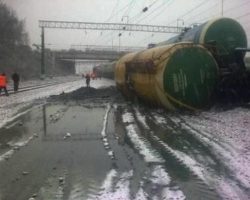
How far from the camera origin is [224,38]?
16219mm

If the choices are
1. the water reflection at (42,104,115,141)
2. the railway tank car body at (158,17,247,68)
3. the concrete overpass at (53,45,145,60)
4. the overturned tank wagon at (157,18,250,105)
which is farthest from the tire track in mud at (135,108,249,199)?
the concrete overpass at (53,45,145,60)

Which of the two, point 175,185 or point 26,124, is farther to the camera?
point 26,124

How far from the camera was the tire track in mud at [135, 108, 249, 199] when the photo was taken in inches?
220

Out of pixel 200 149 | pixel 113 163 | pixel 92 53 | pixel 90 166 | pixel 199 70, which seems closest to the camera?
pixel 90 166

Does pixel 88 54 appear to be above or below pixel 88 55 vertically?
above

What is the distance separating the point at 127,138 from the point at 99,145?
104cm

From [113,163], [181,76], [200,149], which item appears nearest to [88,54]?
[181,76]

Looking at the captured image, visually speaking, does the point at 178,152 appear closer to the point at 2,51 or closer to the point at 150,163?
the point at 150,163

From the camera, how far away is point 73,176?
6227 mm

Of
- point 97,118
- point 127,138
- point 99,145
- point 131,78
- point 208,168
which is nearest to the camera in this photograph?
point 208,168

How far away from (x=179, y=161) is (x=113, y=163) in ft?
3.84

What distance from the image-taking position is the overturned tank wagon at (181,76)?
1393 cm

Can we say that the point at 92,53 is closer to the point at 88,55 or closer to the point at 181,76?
the point at 88,55

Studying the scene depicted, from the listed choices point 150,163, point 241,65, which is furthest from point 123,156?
point 241,65
